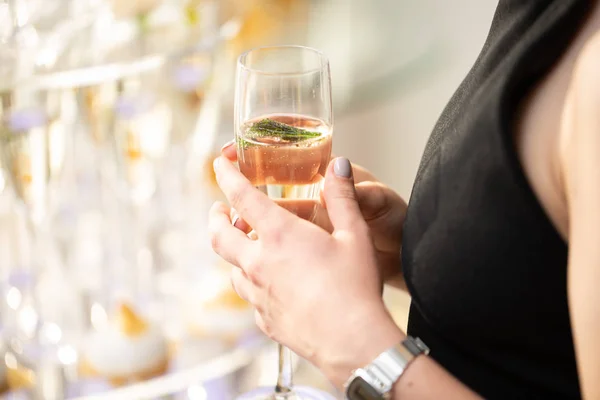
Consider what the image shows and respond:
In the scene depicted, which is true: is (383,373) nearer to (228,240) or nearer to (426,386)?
(426,386)

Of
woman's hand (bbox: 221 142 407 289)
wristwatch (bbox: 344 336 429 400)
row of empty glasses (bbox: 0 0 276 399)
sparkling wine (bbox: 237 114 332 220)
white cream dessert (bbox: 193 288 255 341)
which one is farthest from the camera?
white cream dessert (bbox: 193 288 255 341)

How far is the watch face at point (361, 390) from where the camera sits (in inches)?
25.4

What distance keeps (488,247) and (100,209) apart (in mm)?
832

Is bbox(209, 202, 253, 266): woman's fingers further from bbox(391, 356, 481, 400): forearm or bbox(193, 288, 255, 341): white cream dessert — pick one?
bbox(193, 288, 255, 341): white cream dessert

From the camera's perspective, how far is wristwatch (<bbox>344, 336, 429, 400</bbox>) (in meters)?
0.64

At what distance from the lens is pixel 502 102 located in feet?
2.04

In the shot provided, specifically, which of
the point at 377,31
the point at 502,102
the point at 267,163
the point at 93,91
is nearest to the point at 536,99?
the point at 502,102

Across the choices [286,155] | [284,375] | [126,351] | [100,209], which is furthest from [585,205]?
[100,209]

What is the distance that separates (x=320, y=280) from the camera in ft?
2.15

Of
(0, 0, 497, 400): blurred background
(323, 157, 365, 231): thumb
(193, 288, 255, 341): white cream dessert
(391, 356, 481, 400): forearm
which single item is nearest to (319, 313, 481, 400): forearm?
(391, 356, 481, 400): forearm

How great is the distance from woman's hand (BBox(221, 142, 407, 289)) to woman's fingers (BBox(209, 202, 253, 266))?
6cm

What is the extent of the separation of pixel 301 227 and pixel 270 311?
0.31 feet

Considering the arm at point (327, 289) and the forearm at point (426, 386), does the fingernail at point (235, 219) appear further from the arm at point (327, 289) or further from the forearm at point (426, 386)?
the forearm at point (426, 386)

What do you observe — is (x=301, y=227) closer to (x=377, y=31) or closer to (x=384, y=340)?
(x=384, y=340)
